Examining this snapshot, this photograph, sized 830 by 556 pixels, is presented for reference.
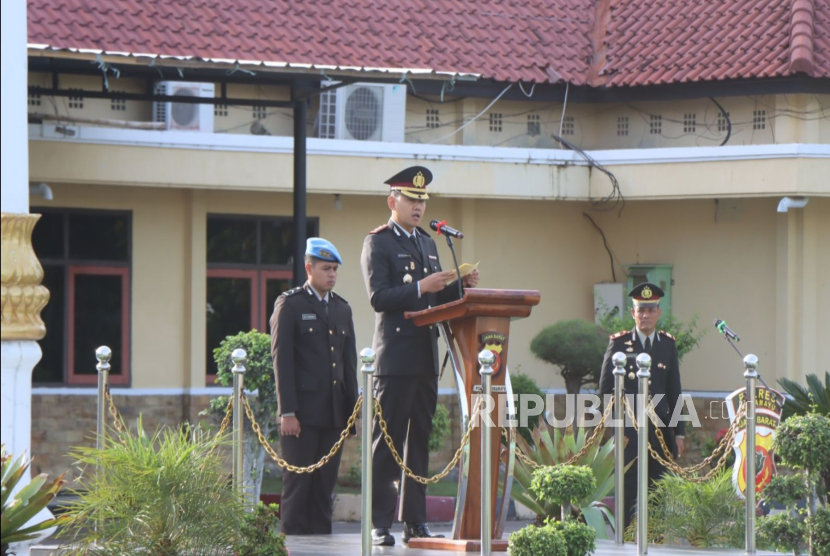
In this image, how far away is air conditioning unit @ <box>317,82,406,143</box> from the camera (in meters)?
16.6

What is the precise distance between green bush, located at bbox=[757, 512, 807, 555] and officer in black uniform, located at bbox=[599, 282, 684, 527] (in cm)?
238

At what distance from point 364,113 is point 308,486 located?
8212 mm

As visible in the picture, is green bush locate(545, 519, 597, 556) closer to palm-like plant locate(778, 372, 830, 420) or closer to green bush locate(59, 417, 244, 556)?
green bush locate(59, 417, 244, 556)

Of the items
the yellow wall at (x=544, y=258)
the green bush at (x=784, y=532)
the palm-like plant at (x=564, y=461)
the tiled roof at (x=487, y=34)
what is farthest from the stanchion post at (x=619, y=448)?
the yellow wall at (x=544, y=258)

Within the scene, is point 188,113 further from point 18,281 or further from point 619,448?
point 18,281

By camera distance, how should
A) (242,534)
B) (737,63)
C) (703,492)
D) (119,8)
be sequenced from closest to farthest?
(242,534), (703,492), (119,8), (737,63)

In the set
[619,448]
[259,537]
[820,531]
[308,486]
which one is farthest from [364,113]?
[259,537]

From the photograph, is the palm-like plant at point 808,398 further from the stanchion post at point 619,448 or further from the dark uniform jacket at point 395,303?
A: the dark uniform jacket at point 395,303

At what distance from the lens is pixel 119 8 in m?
15.5

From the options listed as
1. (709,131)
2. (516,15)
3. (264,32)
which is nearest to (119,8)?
(264,32)

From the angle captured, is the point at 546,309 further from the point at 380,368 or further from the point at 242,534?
the point at 242,534

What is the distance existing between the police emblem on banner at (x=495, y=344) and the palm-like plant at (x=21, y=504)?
2.61m

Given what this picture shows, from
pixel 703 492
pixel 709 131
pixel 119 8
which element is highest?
pixel 119 8

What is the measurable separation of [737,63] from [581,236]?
9.93 feet
